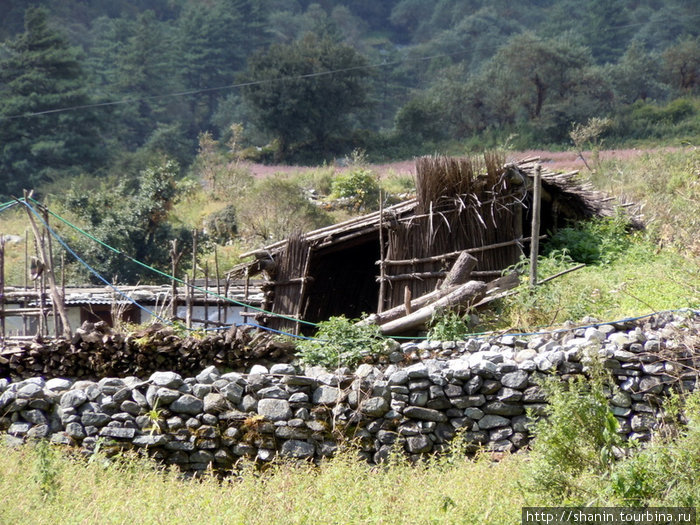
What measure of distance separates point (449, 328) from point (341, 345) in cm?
134

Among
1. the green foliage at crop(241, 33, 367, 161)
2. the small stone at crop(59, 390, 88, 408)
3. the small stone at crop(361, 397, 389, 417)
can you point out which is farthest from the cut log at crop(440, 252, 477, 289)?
the green foliage at crop(241, 33, 367, 161)

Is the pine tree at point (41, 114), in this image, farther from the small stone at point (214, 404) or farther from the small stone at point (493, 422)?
the small stone at point (493, 422)

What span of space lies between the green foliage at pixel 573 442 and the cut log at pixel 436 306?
3100 millimetres

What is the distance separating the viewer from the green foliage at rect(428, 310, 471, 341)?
379 inches

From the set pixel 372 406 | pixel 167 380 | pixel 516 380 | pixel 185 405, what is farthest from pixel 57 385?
pixel 516 380

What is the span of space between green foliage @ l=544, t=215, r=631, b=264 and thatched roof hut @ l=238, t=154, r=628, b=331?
2.10 feet

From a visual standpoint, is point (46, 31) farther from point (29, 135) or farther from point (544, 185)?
point (544, 185)

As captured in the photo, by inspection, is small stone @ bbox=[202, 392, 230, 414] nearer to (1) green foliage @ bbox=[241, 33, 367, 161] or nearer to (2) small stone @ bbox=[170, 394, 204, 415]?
(2) small stone @ bbox=[170, 394, 204, 415]

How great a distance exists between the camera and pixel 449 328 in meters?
9.71

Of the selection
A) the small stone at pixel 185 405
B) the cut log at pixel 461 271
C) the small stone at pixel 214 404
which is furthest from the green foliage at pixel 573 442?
the cut log at pixel 461 271

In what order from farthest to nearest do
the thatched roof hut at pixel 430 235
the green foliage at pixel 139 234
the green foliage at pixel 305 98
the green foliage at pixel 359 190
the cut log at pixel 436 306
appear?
the green foliage at pixel 305 98 → the green foliage at pixel 359 190 → the green foliage at pixel 139 234 → the thatched roof hut at pixel 430 235 → the cut log at pixel 436 306

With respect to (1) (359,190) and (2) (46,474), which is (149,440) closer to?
(2) (46,474)

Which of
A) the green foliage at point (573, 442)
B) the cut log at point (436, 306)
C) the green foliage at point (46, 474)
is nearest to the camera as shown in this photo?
the green foliage at point (573, 442)

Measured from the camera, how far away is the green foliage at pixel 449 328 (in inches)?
379
